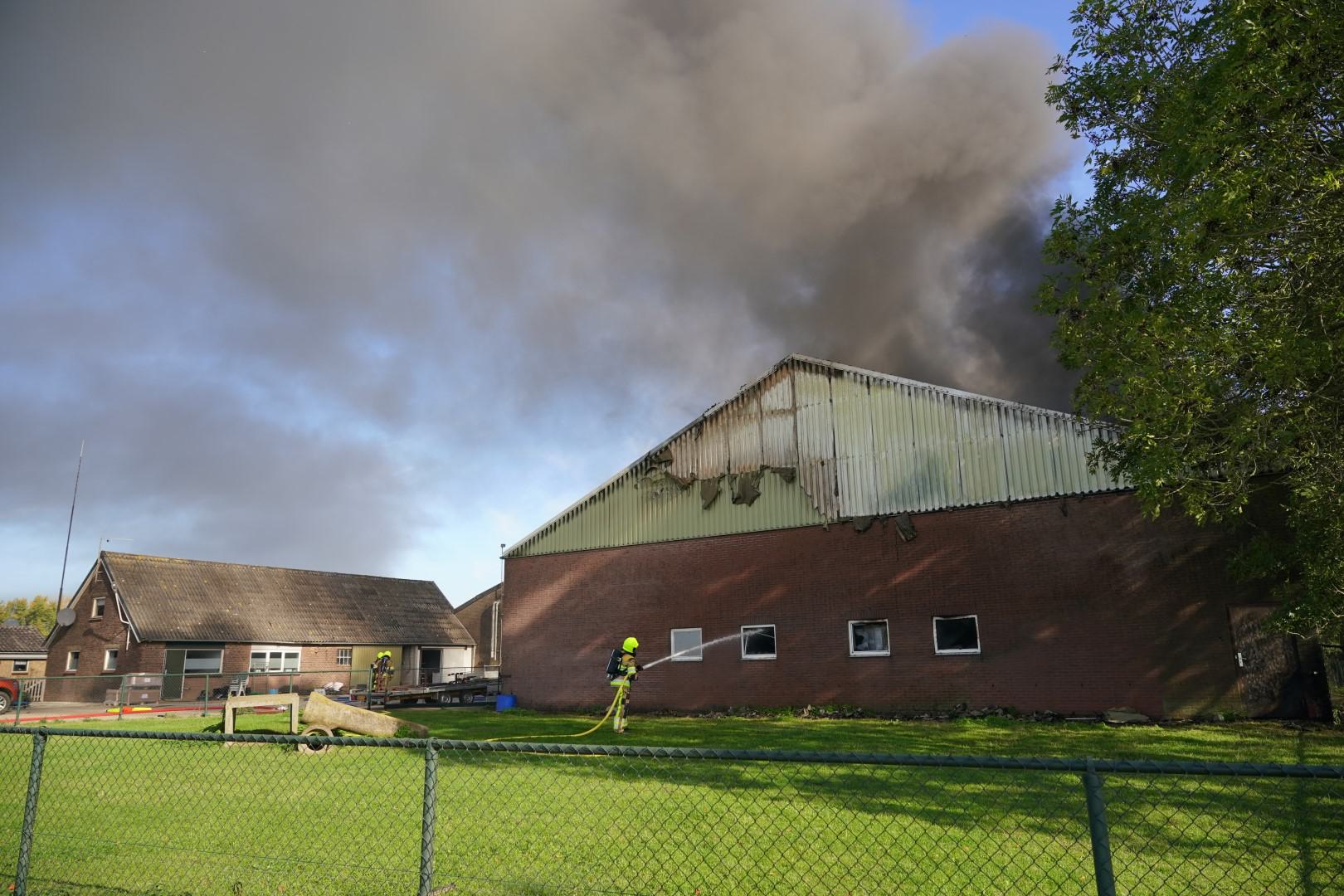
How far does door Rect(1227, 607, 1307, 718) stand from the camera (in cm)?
1789

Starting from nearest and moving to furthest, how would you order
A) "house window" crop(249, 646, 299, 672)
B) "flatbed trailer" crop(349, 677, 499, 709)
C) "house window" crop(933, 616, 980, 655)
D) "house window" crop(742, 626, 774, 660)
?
"house window" crop(933, 616, 980, 655)
"house window" crop(742, 626, 774, 660)
"flatbed trailer" crop(349, 677, 499, 709)
"house window" crop(249, 646, 299, 672)

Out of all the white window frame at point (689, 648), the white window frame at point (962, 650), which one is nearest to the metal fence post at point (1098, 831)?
the white window frame at point (962, 650)

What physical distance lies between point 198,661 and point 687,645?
88.3 ft

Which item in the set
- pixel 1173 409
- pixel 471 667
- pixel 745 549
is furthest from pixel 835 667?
pixel 471 667

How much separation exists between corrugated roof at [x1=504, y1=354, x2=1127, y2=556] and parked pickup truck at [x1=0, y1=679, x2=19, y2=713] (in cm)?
1971

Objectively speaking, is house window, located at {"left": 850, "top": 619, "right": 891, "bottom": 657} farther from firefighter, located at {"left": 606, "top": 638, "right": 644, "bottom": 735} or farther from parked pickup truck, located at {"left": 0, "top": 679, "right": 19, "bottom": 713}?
parked pickup truck, located at {"left": 0, "top": 679, "right": 19, "bottom": 713}

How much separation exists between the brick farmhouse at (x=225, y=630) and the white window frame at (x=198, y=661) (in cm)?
4

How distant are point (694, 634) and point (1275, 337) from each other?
1697 cm

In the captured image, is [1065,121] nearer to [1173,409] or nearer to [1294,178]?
[1294,178]

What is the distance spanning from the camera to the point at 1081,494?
64.4 ft

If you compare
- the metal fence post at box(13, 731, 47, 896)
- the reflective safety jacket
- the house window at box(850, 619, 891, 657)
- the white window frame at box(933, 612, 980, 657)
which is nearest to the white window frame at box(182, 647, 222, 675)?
the reflective safety jacket

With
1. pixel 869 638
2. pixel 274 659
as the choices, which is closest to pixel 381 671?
pixel 274 659

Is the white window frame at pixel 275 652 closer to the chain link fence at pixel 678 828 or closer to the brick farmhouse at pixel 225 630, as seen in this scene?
the brick farmhouse at pixel 225 630

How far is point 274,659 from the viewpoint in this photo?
41938mm
